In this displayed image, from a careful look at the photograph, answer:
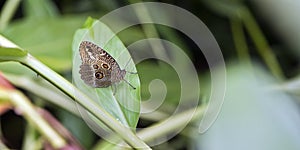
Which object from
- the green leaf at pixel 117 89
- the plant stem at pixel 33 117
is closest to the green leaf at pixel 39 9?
the plant stem at pixel 33 117

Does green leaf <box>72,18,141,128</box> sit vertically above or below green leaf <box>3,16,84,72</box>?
below

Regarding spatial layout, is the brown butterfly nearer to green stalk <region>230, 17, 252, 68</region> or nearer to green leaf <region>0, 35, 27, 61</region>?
green leaf <region>0, 35, 27, 61</region>

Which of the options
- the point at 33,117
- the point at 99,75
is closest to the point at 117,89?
the point at 99,75

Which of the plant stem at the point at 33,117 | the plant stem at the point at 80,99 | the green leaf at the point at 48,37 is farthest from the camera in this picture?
the green leaf at the point at 48,37

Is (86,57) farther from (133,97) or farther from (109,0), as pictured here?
(109,0)

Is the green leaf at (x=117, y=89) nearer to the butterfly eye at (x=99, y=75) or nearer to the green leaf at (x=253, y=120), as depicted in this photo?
the butterfly eye at (x=99, y=75)

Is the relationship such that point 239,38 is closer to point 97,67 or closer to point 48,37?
point 48,37

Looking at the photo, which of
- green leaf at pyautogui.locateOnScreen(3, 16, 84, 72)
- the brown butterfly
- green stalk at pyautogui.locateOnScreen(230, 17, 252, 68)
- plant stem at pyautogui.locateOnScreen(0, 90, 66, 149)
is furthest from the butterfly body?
green stalk at pyautogui.locateOnScreen(230, 17, 252, 68)
